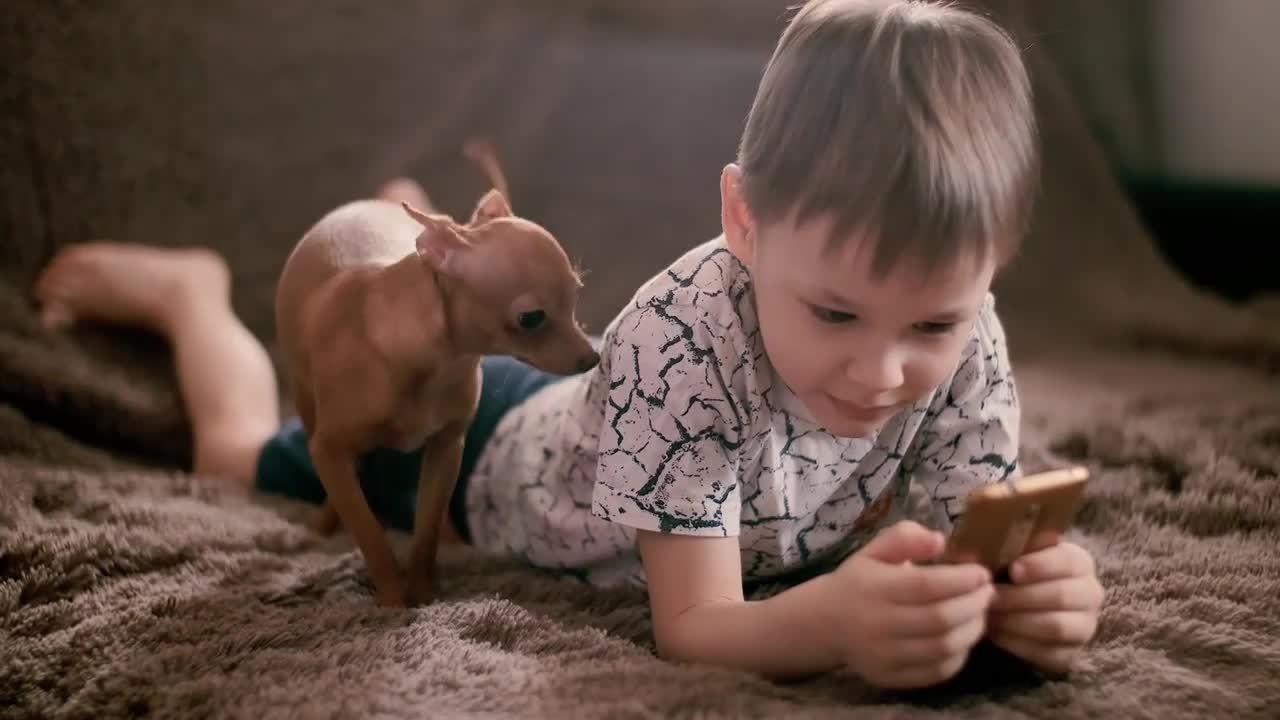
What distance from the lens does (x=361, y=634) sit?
2.34 feet

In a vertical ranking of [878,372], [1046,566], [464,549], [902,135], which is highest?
[902,135]

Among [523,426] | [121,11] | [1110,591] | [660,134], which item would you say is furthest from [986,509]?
[121,11]

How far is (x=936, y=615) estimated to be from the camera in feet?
1.90

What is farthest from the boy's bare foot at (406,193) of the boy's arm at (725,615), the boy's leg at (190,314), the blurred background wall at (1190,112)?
the blurred background wall at (1190,112)

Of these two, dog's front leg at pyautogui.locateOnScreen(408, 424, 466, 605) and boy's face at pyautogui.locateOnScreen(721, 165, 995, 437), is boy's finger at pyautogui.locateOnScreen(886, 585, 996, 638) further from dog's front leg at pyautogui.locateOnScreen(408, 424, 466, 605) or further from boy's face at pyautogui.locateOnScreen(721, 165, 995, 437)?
dog's front leg at pyautogui.locateOnScreen(408, 424, 466, 605)

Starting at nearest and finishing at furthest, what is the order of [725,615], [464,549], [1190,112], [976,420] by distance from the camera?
[725,615] → [976,420] → [464,549] → [1190,112]

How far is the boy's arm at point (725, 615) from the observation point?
2.09 feet

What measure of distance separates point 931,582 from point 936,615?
0.06 ft

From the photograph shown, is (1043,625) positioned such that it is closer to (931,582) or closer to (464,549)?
(931,582)

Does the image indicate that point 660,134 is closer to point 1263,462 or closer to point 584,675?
point 1263,462

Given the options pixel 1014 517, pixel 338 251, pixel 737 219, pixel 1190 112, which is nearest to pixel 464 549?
pixel 338 251

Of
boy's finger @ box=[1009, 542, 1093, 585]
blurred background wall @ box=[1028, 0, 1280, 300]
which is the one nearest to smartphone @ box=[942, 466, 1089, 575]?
boy's finger @ box=[1009, 542, 1093, 585]

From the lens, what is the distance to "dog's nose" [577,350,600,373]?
2.32ft

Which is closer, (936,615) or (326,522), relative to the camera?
(936,615)
